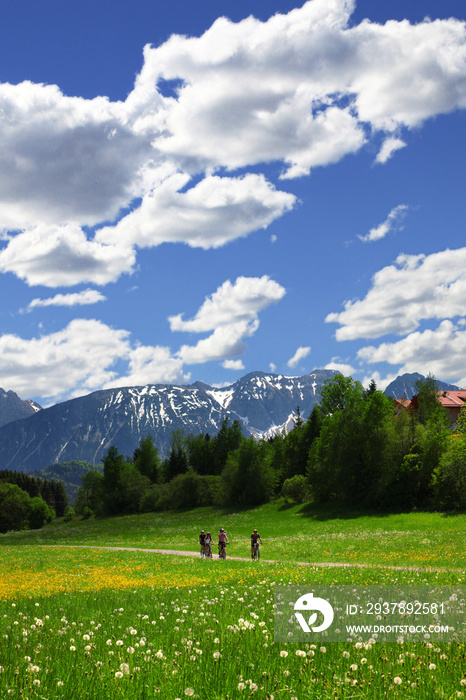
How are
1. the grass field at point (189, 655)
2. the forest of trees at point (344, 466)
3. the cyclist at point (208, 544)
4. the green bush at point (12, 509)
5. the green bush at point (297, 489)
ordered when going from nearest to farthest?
1. the grass field at point (189, 655)
2. the cyclist at point (208, 544)
3. the forest of trees at point (344, 466)
4. the green bush at point (297, 489)
5. the green bush at point (12, 509)

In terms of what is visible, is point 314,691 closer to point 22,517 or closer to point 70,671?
point 70,671

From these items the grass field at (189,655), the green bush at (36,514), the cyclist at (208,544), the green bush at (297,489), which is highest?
the grass field at (189,655)

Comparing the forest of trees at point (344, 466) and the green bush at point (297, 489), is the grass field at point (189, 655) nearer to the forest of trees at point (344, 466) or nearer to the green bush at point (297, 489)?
the forest of trees at point (344, 466)

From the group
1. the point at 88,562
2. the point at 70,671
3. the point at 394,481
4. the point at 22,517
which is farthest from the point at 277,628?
the point at 22,517

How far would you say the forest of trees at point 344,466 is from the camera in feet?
201

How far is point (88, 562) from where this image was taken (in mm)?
33062

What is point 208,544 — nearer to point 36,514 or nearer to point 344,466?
point 344,466

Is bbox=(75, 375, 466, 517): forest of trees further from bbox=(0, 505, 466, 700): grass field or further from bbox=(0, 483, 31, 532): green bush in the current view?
bbox=(0, 505, 466, 700): grass field

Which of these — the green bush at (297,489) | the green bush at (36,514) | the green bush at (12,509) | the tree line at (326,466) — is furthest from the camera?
the green bush at (36,514)

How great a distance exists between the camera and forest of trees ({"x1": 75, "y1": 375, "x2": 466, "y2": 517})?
201 feet

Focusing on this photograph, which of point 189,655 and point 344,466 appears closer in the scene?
point 189,655

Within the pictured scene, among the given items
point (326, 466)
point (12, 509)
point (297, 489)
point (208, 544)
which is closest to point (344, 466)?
point (326, 466)

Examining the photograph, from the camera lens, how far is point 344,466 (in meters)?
67.9

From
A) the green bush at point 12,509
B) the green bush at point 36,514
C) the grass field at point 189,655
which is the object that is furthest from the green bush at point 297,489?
the green bush at point 36,514
